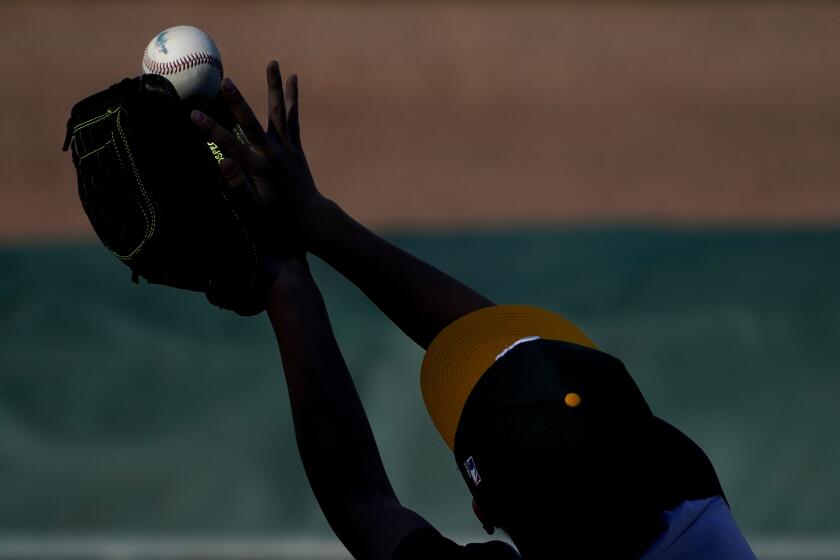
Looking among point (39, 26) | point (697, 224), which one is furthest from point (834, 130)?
point (39, 26)

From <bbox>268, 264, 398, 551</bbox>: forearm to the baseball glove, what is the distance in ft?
0.63

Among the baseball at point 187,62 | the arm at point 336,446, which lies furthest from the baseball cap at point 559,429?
the baseball at point 187,62

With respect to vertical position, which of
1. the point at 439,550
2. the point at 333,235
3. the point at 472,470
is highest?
the point at 333,235

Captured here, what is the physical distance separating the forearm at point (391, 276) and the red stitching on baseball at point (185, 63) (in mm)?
576

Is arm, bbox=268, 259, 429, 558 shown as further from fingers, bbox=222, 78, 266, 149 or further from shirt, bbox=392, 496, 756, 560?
fingers, bbox=222, 78, 266, 149

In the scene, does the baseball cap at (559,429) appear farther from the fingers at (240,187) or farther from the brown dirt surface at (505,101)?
the brown dirt surface at (505,101)

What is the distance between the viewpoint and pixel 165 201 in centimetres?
165

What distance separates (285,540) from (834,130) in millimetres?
8465

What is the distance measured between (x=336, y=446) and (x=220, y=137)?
1.43 ft

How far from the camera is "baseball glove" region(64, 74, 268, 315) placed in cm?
164

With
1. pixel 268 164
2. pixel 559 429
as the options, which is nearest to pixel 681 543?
pixel 559 429

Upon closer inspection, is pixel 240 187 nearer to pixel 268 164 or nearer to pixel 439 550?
pixel 268 164

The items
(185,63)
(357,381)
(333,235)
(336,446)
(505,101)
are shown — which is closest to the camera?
(336,446)

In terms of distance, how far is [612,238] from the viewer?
5.57m
